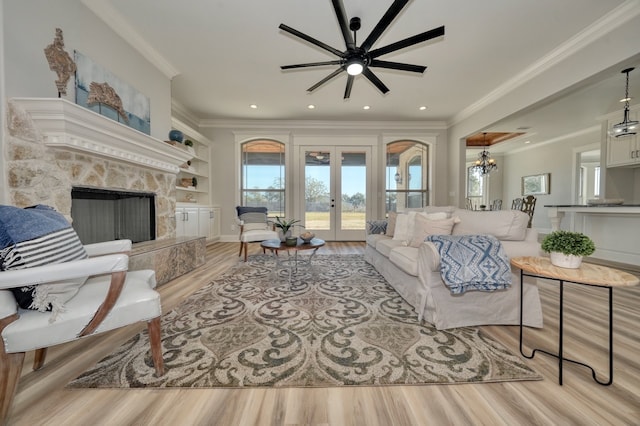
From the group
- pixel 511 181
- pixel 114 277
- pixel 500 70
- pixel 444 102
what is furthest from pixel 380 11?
pixel 511 181

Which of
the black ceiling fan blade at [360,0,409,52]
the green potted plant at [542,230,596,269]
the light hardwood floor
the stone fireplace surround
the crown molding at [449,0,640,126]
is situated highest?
the crown molding at [449,0,640,126]

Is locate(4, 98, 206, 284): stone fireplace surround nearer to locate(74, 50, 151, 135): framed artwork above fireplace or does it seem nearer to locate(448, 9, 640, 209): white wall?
locate(74, 50, 151, 135): framed artwork above fireplace

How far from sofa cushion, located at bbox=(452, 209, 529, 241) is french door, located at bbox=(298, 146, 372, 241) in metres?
3.80

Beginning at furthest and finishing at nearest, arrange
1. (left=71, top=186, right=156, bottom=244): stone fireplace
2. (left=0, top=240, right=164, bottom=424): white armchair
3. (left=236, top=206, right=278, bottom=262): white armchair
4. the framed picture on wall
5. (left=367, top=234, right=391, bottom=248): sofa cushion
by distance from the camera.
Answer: the framed picture on wall → (left=236, top=206, right=278, bottom=262): white armchair → (left=367, top=234, right=391, bottom=248): sofa cushion → (left=71, top=186, right=156, bottom=244): stone fireplace → (left=0, top=240, right=164, bottom=424): white armchair

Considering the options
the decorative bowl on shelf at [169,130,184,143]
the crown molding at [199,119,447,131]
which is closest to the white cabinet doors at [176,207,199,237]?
the decorative bowl on shelf at [169,130,184,143]

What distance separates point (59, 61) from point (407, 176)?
5.97 meters

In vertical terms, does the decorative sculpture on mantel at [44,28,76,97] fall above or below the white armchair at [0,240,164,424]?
above

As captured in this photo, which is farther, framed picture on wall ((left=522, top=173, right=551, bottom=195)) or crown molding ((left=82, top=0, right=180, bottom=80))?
framed picture on wall ((left=522, top=173, right=551, bottom=195))

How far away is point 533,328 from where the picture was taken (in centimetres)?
185

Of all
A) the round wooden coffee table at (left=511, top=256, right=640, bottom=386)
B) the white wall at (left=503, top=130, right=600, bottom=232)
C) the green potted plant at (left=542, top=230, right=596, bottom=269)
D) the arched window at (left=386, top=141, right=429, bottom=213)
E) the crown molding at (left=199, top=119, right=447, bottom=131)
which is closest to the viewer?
the round wooden coffee table at (left=511, top=256, right=640, bottom=386)

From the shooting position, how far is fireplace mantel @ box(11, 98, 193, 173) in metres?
1.90

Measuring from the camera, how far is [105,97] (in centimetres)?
256

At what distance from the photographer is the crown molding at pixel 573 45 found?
2.37 m

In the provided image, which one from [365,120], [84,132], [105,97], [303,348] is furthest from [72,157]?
[365,120]
